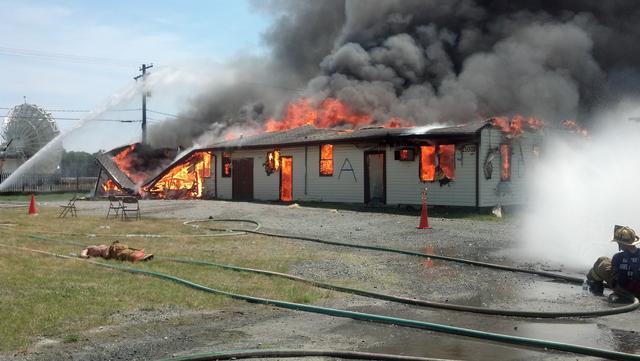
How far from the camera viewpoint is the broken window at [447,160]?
887 inches

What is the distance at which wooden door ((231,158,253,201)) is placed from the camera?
101ft

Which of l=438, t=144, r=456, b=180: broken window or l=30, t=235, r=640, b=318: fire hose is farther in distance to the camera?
l=438, t=144, r=456, b=180: broken window

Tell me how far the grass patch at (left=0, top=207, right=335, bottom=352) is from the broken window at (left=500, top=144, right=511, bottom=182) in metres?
11.6

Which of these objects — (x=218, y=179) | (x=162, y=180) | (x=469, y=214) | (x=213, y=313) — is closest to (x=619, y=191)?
(x=469, y=214)

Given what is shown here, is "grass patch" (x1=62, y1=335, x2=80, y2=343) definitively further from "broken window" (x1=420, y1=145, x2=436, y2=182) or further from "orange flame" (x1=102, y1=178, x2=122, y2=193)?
"orange flame" (x1=102, y1=178, x2=122, y2=193)

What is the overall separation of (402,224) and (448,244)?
408 centimetres

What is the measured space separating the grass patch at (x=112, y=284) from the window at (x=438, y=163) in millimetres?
9808

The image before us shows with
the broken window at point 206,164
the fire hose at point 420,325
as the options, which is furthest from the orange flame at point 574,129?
the fire hose at point 420,325

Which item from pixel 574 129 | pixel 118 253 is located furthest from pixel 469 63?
pixel 118 253

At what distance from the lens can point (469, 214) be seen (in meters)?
21.4

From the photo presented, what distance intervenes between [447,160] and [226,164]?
13.7m

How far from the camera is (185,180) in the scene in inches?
1359

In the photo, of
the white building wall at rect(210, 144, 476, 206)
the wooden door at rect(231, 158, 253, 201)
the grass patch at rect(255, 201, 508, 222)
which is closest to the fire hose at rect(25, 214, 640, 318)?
the grass patch at rect(255, 201, 508, 222)

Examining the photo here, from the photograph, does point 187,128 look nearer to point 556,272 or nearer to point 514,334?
point 556,272
